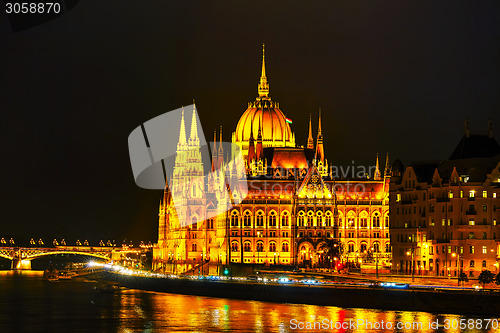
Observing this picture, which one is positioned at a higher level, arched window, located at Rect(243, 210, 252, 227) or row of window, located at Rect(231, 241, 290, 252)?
arched window, located at Rect(243, 210, 252, 227)

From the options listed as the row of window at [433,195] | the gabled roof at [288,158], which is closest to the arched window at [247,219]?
the gabled roof at [288,158]

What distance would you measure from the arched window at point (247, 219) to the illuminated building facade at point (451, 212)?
29.0m

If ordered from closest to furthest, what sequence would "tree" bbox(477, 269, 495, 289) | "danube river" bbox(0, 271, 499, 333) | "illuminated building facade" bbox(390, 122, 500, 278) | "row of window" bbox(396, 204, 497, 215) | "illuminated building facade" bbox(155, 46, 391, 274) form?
"danube river" bbox(0, 271, 499, 333)
"tree" bbox(477, 269, 495, 289)
"illuminated building facade" bbox(390, 122, 500, 278)
"row of window" bbox(396, 204, 497, 215)
"illuminated building facade" bbox(155, 46, 391, 274)

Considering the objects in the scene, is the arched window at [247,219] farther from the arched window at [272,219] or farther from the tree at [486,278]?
the tree at [486,278]

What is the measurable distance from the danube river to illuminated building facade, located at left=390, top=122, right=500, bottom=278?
1088 inches

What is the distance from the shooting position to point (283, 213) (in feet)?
594

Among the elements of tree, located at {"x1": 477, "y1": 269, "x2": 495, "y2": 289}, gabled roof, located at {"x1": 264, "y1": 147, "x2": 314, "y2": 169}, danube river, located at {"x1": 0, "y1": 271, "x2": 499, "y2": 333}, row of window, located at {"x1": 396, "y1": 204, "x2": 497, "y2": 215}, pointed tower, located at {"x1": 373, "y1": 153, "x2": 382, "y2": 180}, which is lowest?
danube river, located at {"x1": 0, "y1": 271, "x2": 499, "y2": 333}

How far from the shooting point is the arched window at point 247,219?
7126 inches

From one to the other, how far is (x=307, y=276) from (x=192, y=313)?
109 ft

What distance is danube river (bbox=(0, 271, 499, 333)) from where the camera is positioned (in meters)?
102

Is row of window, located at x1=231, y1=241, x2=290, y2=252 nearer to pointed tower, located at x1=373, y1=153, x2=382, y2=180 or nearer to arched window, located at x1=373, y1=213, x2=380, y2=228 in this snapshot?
arched window, located at x1=373, y1=213, x2=380, y2=228

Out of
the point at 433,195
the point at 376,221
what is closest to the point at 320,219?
the point at 376,221

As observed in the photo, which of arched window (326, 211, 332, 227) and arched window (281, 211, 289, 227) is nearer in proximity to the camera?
arched window (326, 211, 332, 227)

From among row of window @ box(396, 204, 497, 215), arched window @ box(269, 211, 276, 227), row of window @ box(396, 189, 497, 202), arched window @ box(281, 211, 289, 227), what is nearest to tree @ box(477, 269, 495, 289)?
row of window @ box(396, 204, 497, 215)
